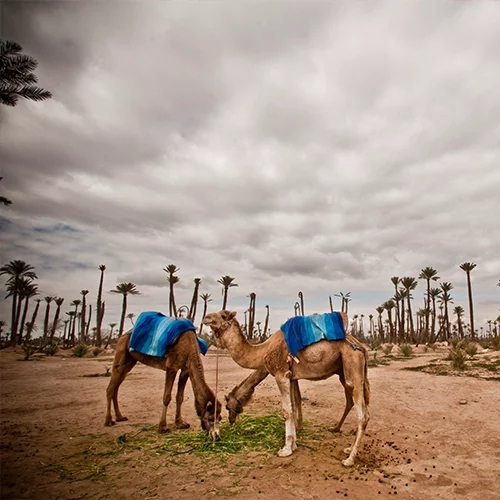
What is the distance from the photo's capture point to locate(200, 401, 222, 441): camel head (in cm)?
636

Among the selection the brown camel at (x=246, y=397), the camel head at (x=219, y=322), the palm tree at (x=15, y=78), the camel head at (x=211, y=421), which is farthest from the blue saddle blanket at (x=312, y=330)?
the palm tree at (x=15, y=78)

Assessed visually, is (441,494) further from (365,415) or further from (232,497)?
(232,497)

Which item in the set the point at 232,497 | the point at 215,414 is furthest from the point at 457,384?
the point at 232,497

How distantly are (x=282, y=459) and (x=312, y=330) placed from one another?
2.25 m

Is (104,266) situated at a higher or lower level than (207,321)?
higher

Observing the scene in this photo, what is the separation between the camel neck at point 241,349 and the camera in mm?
6582

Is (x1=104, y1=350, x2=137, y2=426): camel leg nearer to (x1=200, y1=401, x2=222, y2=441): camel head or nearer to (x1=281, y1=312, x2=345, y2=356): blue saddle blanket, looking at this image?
(x1=200, y1=401, x2=222, y2=441): camel head

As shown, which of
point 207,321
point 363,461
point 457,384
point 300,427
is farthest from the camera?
point 457,384

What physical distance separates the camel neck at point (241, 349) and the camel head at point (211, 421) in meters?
1.11

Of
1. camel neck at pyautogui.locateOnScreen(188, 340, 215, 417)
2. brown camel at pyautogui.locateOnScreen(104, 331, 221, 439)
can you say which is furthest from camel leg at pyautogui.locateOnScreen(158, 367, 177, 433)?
camel neck at pyautogui.locateOnScreen(188, 340, 215, 417)

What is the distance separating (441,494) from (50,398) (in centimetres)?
1129

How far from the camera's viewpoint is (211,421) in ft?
21.5

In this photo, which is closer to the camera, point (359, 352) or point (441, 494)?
point (441, 494)

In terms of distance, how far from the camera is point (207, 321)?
260 inches
